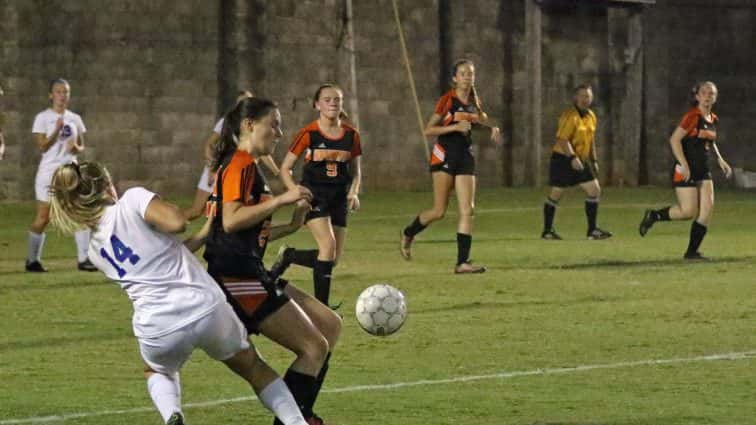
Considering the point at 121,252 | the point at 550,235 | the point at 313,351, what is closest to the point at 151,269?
Result: the point at 121,252

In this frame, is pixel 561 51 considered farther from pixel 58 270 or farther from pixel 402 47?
pixel 58 270

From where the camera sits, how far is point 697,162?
62.9ft

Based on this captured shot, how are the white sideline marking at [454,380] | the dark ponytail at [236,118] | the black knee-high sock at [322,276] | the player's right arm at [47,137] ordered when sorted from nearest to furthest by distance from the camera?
the dark ponytail at [236,118]
the white sideline marking at [454,380]
the black knee-high sock at [322,276]
the player's right arm at [47,137]

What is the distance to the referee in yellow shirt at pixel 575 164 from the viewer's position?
23328 mm

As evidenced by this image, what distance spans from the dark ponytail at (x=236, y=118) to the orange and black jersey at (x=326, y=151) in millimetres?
6415

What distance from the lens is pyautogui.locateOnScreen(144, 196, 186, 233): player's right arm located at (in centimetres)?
729

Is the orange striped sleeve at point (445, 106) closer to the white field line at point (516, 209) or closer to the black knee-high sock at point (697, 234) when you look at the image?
the black knee-high sock at point (697, 234)

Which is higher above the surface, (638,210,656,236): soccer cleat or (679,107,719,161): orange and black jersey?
(679,107,719,161): orange and black jersey

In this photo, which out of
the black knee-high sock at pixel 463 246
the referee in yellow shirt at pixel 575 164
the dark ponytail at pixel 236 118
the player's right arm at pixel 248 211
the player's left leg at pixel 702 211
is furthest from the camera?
the referee in yellow shirt at pixel 575 164

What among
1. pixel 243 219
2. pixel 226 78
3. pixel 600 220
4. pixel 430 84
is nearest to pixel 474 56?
pixel 430 84

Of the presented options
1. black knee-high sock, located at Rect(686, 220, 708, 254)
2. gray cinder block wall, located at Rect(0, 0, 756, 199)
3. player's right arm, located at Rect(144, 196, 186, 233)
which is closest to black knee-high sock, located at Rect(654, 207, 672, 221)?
black knee-high sock, located at Rect(686, 220, 708, 254)

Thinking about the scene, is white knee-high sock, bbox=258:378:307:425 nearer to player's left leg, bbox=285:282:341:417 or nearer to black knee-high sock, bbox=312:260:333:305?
player's left leg, bbox=285:282:341:417

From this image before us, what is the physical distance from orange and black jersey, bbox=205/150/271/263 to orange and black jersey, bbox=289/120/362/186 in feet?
21.2

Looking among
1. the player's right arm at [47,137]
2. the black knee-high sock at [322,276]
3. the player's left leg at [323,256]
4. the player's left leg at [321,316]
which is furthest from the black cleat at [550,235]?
the player's left leg at [321,316]
